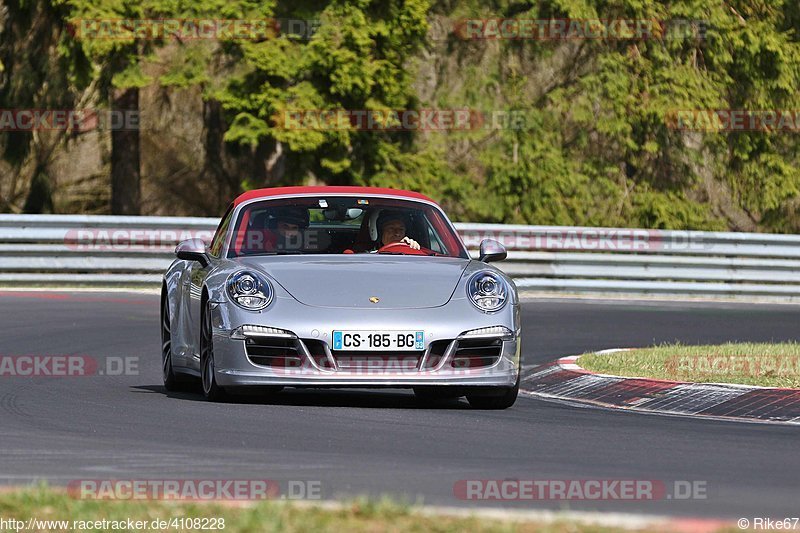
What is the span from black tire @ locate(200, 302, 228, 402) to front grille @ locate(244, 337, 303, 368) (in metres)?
0.35

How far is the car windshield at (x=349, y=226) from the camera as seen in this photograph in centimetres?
1075

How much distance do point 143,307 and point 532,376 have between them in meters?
7.15

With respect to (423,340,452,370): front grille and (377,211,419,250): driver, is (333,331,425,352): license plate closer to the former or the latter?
(423,340,452,370): front grille

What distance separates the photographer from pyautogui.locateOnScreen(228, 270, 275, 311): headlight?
9.68 m

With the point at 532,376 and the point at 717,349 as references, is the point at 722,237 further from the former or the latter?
the point at 532,376

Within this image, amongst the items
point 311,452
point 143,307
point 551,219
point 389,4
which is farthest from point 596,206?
point 311,452

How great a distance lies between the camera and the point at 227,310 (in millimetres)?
9766

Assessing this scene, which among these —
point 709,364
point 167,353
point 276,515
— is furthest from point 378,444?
point 709,364

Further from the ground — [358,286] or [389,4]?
[389,4]
